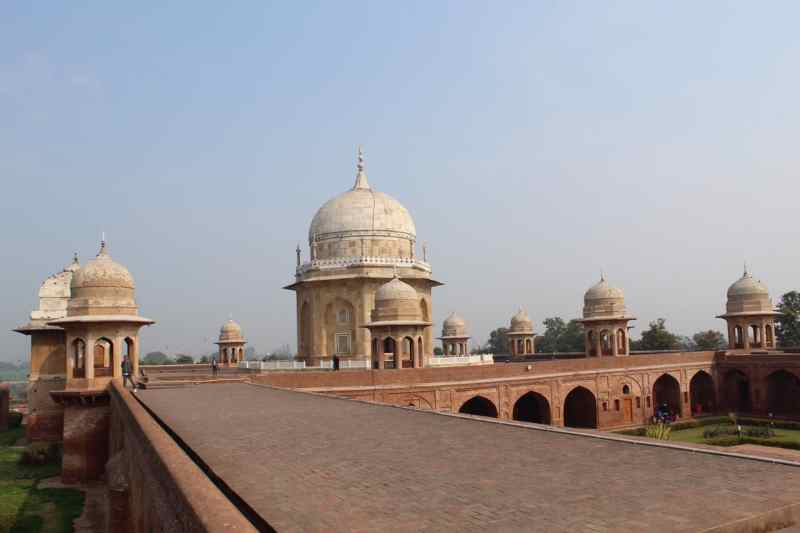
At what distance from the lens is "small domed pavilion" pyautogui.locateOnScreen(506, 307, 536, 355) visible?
41.4 m

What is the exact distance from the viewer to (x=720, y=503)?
4414 millimetres

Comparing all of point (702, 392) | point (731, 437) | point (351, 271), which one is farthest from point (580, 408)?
point (351, 271)

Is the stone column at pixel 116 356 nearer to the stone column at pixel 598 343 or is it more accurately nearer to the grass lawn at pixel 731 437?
the grass lawn at pixel 731 437

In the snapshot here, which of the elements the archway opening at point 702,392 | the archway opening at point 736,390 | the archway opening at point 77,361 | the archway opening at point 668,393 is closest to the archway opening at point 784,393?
the archway opening at point 736,390

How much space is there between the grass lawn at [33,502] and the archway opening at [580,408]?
1714 centimetres

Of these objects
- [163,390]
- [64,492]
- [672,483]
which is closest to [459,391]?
[163,390]

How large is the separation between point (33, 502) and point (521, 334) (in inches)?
1195

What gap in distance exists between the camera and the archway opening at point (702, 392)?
29953mm

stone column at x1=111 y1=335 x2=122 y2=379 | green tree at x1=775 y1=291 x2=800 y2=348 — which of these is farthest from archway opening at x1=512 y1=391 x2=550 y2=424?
green tree at x1=775 y1=291 x2=800 y2=348

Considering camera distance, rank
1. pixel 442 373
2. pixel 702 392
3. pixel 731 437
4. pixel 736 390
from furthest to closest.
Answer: pixel 702 392
pixel 736 390
pixel 731 437
pixel 442 373

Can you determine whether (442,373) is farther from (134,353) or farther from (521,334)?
(521,334)

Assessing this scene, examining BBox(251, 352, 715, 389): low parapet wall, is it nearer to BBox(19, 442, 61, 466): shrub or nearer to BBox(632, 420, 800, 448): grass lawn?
BBox(632, 420, 800, 448): grass lawn

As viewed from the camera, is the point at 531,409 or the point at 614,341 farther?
the point at 614,341

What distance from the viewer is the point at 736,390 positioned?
29.6 m
